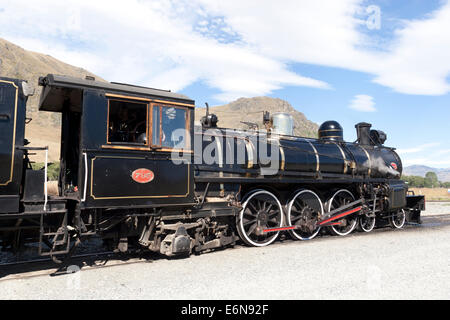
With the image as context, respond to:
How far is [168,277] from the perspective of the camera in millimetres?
5758

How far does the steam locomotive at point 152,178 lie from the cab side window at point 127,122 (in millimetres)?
25

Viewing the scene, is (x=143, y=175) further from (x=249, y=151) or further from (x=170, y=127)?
(x=249, y=151)

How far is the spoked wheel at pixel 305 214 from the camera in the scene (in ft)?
30.6

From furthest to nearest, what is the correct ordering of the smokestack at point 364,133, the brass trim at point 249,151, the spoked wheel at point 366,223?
the smokestack at point 364,133 → the spoked wheel at point 366,223 → the brass trim at point 249,151

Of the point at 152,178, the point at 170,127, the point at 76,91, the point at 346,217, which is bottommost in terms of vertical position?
the point at 346,217

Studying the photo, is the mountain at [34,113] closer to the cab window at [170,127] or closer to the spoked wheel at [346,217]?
the spoked wheel at [346,217]

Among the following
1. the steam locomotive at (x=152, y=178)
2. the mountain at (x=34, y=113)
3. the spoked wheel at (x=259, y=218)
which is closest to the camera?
the steam locomotive at (x=152, y=178)

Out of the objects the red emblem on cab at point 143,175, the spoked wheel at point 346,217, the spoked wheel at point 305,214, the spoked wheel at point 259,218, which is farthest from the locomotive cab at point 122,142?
the spoked wheel at point 346,217

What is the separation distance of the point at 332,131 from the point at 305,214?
3676 millimetres

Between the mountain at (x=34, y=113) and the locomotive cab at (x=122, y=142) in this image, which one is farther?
the mountain at (x=34, y=113)


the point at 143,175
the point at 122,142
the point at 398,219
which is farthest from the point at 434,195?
the point at 122,142

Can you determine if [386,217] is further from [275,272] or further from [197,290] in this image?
[197,290]

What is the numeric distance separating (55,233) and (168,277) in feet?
6.87

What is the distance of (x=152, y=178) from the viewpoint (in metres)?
6.67
